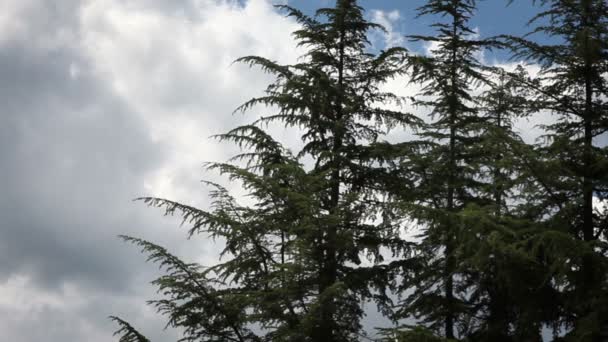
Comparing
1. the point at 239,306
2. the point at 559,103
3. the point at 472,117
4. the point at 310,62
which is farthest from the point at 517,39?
the point at 239,306

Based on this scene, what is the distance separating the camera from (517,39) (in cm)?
1284

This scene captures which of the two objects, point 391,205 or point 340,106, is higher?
point 340,106

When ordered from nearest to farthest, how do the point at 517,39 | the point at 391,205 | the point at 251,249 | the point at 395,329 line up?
the point at 395,329
the point at 391,205
the point at 517,39
the point at 251,249

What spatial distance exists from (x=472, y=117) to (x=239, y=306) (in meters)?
9.34

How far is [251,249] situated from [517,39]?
25.5 ft

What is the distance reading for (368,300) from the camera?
15.5m

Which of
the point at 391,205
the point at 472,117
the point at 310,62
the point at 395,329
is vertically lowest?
the point at 395,329

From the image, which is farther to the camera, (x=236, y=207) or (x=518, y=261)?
(x=236, y=207)

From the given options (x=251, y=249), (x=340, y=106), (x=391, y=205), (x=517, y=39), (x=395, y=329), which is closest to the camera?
(x=395, y=329)

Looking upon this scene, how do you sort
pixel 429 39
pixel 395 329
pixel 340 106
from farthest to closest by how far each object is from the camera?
pixel 429 39, pixel 340 106, pixel 395 329

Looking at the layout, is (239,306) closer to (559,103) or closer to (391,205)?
(391,205)

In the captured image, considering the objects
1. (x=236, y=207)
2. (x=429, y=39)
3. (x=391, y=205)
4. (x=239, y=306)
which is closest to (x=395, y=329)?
(x=391, y=205)

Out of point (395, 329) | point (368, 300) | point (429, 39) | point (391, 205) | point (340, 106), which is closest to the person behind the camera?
point (395, 329)

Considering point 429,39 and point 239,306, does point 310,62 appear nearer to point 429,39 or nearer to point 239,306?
point 429,39
